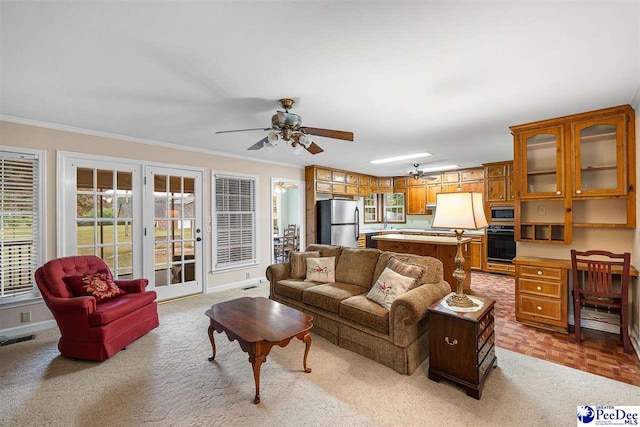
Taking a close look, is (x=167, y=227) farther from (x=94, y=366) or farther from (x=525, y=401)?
(x=525, y=401)

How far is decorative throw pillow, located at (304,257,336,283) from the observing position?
3.54m

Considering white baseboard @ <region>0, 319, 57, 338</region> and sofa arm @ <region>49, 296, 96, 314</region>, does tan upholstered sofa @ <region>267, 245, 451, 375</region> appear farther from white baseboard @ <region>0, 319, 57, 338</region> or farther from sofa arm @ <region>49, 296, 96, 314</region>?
white baseboard @ <region>0, 319, 57, 338</region>

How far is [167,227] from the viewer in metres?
4.34

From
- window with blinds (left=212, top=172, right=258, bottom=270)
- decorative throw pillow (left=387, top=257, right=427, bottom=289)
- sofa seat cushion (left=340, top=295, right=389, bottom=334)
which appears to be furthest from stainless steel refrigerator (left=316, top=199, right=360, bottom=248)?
sofa seat cushion (left=340, top=295, right=389, bottom=334)

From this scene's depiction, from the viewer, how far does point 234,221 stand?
515cm

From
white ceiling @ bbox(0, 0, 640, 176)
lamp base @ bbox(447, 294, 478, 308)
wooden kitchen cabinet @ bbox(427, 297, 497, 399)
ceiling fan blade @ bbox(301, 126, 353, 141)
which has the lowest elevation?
wooden kitchen cabinet @ bbox(427, 297, 497, 399)

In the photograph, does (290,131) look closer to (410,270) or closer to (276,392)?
(410,270)

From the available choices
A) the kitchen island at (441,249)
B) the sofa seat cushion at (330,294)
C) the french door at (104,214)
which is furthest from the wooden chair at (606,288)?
the french door at (104,214)

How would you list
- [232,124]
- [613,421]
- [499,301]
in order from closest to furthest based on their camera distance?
[613,421] → [232,124] → [499,301]

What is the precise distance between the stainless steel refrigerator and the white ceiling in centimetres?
269

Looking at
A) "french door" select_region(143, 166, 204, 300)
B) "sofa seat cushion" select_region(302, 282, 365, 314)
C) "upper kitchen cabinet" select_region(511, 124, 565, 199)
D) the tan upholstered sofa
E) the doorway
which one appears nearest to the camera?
the tan upholstered sofa

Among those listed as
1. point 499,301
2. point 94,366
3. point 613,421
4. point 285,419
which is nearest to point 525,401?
point 613,421

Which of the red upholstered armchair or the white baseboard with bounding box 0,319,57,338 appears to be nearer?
the red upholstered armchair

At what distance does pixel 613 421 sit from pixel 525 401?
1.59 feet
